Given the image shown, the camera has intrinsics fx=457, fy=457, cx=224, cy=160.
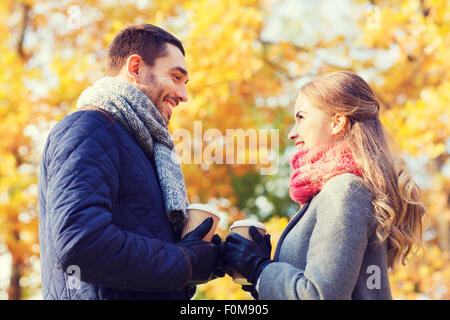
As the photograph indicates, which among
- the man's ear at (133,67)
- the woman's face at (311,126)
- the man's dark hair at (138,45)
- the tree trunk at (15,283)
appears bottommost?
the tree trunk at (15,283)

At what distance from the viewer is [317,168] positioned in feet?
6.39

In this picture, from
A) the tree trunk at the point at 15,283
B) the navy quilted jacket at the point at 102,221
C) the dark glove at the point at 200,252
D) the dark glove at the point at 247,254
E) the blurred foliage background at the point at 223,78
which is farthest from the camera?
the tree trunk at the point at 15,283

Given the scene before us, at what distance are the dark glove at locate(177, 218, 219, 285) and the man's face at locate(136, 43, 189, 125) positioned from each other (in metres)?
0.65

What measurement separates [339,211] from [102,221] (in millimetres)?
848

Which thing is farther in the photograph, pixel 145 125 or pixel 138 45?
pixel 138 45

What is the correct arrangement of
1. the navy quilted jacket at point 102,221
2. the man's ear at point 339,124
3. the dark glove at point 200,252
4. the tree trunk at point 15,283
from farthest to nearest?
the tree trunk at point 15,283
the man's ear at point 339,124
the dark glove at point 200,252
the navy quilted jacket at point 102,221

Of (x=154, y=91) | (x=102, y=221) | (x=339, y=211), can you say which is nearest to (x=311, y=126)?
(x=339, y=211)

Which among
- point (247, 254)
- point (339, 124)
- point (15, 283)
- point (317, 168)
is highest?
point (339, 124)

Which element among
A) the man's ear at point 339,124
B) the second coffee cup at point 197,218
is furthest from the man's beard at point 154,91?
the man's ear at point 339,124

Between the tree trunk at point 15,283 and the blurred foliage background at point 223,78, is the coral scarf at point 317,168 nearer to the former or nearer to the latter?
the blurred foliage background at point 223,78

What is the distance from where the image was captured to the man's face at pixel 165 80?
2.19 meters

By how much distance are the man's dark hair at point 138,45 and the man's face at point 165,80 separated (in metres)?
0.03

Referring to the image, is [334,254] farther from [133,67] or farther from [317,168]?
[133,67]

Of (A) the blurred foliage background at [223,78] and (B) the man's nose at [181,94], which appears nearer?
(B) the man's nose at [181,94]
